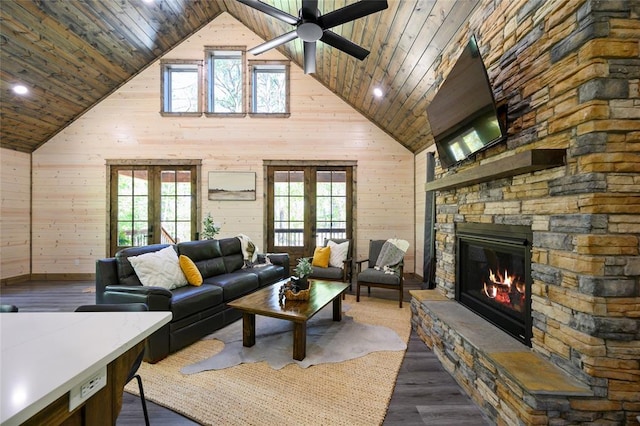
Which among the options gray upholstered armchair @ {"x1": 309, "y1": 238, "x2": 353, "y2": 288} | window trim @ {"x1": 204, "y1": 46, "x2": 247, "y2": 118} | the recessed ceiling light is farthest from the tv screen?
the recessed ceiling light

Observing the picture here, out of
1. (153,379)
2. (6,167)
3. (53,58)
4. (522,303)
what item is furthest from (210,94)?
(522,303)

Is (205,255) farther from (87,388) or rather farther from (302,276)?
(87,388)

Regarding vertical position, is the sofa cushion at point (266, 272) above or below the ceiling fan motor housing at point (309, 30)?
below

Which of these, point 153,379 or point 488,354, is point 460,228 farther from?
point 153,379

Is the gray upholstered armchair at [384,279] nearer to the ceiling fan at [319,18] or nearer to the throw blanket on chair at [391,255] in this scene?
the throw blanket on chair at [391,255]

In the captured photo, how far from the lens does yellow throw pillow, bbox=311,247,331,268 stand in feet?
15.0

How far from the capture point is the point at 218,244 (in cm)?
410

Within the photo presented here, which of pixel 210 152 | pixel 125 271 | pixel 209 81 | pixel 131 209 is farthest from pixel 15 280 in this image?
pixel 209 81

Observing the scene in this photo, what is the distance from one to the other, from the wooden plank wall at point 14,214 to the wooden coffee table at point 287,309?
5.32 meters

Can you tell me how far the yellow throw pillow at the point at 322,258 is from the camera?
4.57 m

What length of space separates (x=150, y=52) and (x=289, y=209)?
3895 millimetres

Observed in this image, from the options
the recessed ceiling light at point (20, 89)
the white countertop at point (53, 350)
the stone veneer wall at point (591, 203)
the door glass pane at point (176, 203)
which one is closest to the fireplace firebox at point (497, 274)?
the stone veneer wall at point (591, 203)

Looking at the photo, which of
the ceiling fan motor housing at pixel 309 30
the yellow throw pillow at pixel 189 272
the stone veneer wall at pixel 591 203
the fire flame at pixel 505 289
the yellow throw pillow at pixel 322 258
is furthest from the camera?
the yellow throw pillow at pixel 322 258

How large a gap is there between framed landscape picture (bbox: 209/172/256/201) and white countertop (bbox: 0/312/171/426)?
14.4ft
